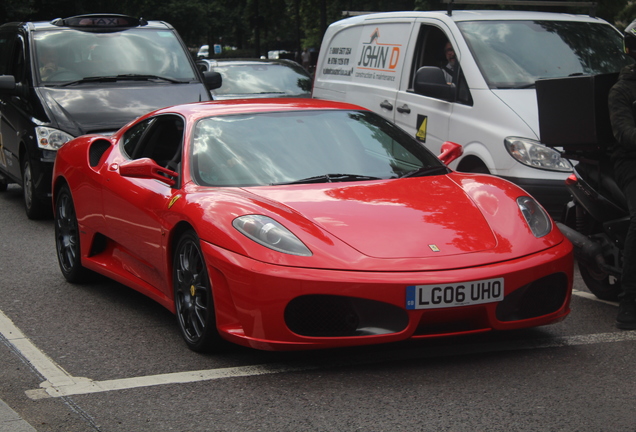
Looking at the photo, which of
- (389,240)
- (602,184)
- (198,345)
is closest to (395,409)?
(389,240)

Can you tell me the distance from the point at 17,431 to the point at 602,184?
3.79 metres

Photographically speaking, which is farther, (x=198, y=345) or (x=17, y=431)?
(x=198, y=345)

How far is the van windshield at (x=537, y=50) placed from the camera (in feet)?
27.2

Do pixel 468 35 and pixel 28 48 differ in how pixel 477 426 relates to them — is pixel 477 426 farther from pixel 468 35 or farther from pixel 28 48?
pixel 28 48

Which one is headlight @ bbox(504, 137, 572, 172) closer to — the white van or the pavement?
the white van

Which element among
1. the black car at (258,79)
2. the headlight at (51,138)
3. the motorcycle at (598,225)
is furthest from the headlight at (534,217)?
the black car at (258,79)

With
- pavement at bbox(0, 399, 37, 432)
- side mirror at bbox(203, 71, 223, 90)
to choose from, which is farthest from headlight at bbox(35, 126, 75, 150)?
pavement at bbox(0, 399, 37, 432)

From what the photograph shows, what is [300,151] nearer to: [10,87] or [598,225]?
[598,225]

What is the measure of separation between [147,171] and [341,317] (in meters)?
1.54

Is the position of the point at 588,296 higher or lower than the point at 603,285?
lower

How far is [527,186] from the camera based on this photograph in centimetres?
738

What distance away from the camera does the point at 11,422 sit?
394cm

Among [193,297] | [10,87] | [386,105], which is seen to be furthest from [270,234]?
[10,87]

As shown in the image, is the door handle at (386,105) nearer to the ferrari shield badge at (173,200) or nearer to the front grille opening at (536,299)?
the ferrari shield badge at (173,200)
